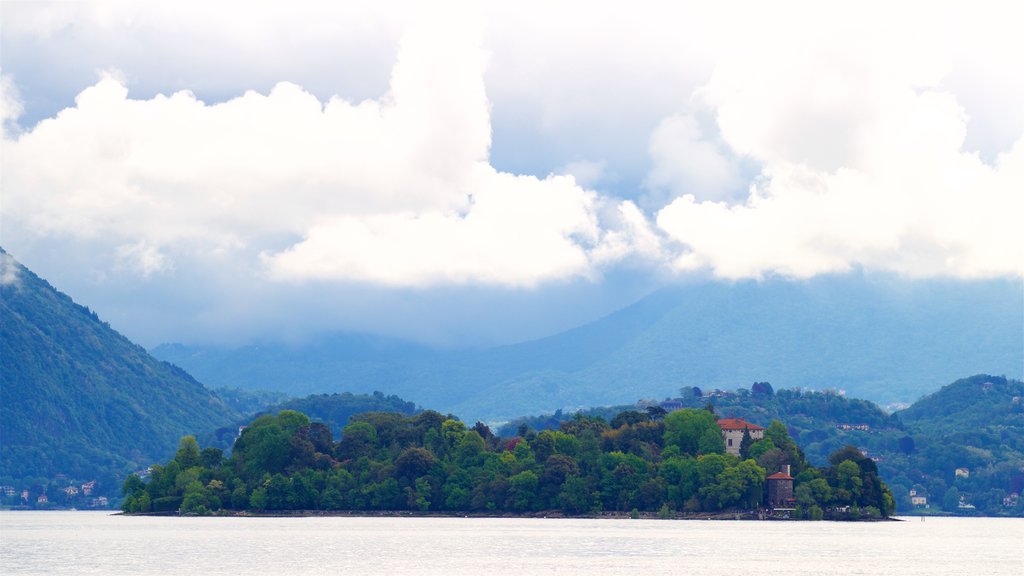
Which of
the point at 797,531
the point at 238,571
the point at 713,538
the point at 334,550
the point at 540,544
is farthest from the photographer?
the point at 797,531

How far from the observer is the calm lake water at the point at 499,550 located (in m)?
120

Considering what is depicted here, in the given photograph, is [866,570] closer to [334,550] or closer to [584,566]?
[584,566]

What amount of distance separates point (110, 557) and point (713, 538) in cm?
6558

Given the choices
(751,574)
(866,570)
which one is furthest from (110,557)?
(866,570)

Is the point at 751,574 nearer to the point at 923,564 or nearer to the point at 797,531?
the point at 923,564

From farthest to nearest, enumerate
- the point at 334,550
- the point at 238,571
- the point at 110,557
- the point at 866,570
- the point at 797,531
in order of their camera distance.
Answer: the point at 797,531 < the point at 334,550 < the point at 110,557 < the point at 866,570 < the point at 238,571

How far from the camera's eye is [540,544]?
149 meters

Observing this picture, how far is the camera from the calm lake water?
12000cm

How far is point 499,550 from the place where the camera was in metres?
140

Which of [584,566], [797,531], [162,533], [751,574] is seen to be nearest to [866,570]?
[751,574]

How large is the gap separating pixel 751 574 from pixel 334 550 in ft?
135

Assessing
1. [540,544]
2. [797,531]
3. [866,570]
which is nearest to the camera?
[866,570]

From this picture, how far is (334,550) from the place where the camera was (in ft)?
458

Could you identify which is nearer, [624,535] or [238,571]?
[238,571]
